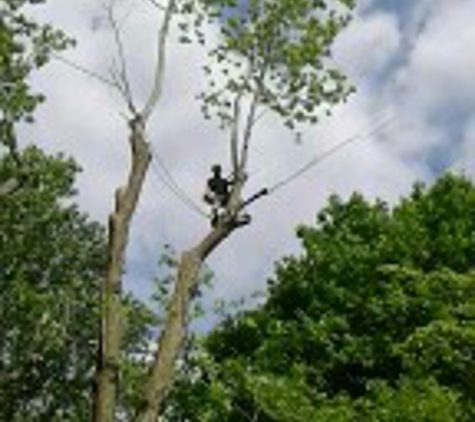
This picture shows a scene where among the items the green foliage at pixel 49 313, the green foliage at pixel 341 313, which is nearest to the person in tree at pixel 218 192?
the green foliage at pixel 341 313

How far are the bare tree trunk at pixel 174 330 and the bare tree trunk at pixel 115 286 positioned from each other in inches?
19.6

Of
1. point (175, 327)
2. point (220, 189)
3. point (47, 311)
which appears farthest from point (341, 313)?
point (175, 327)

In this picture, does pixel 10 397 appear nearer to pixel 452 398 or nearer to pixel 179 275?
pixel 452 398

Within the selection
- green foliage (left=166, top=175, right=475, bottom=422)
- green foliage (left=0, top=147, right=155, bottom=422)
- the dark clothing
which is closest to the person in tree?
the dark clothing

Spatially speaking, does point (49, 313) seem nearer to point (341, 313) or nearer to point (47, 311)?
point (47, 311)

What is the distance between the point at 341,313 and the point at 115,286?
24551mm

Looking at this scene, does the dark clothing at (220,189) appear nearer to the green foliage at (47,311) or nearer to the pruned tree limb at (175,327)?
the pruned tree limb at (175,327)

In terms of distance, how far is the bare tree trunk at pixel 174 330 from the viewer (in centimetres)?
1576

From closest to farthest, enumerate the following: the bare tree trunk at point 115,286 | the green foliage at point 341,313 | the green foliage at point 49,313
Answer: the bare tree trunk at point 115,286 → the green foliage at point 341,313 → the green foliage at point 49,313

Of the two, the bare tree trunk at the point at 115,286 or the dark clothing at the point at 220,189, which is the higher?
the dark clothing at the point at 220,189

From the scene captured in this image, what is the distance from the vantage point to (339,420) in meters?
31.3

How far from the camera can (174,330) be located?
633 inches

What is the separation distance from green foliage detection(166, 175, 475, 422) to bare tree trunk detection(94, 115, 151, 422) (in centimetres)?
1801

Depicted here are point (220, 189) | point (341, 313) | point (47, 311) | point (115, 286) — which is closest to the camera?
point (115, 286)
